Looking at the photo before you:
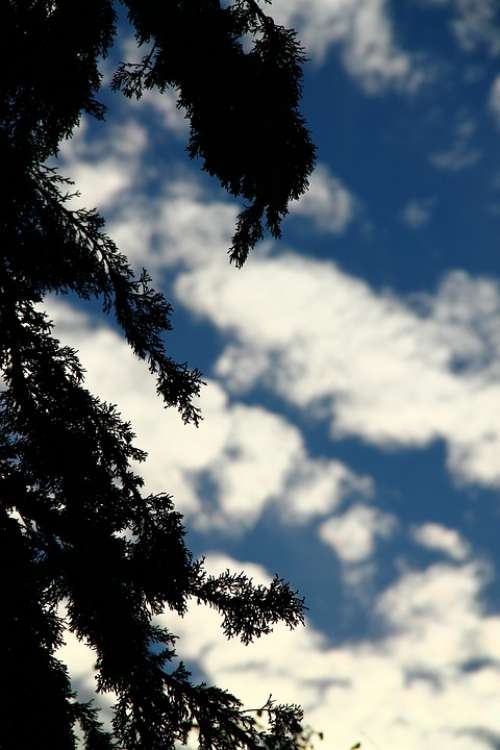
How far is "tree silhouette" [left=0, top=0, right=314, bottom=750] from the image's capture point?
470 centimetres

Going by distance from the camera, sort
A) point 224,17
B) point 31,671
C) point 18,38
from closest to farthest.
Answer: point 31,671 < point 18,38 < point 224,17

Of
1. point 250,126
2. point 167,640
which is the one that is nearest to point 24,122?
point 250,126

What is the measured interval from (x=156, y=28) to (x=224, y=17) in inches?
27.3

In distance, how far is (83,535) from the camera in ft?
16.0

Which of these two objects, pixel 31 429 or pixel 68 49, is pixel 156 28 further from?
pixel 31 429

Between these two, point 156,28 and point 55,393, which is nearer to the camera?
point 55,393

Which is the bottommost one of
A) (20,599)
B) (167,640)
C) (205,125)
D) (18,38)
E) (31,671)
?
(31,671)

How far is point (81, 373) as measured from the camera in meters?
5.87

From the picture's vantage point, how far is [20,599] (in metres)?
4.23

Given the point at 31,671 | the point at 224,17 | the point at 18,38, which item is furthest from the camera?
the point at 224,17

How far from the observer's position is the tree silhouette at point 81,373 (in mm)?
4699

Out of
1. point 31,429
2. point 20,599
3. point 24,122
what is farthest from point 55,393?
point 24,122

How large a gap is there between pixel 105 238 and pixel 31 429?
1.87 m

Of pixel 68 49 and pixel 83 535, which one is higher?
pixel 68 49
